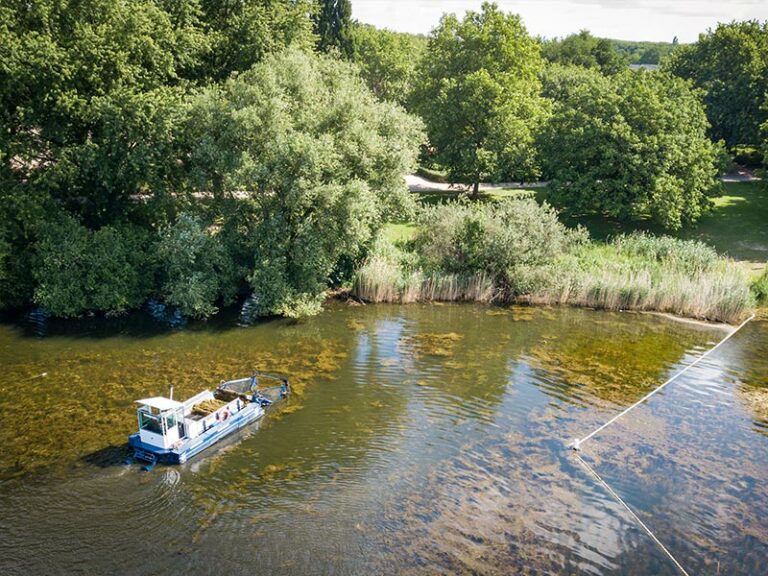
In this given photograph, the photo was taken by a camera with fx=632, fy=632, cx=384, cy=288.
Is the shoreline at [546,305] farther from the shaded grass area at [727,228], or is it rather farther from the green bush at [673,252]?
the shaded grass area at [727,228]

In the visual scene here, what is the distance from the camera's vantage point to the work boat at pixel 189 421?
71.7 feet

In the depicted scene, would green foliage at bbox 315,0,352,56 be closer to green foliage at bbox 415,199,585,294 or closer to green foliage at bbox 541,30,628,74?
green foliage at bbox 541,30,628,74

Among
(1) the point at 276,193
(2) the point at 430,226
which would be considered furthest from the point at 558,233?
(1) the point at 276,193

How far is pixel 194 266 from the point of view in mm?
34844

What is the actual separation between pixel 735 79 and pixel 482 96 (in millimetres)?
30814

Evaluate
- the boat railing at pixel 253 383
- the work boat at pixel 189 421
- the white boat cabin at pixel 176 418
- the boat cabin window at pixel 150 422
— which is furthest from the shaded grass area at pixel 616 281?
the boat cabin window at pixel 150 422

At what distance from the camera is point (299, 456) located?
22594mm

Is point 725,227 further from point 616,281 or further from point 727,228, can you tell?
point 616,281

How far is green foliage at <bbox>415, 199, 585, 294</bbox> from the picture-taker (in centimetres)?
3831

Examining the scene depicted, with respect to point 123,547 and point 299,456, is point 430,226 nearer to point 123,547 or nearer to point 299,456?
point 299,456

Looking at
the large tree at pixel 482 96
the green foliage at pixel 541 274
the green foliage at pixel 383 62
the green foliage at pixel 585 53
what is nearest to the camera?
the green foliage at pixel 541 274

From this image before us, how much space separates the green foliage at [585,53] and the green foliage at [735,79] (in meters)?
33.6

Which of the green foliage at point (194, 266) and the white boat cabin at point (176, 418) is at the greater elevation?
the green foliage at point (194, 266)

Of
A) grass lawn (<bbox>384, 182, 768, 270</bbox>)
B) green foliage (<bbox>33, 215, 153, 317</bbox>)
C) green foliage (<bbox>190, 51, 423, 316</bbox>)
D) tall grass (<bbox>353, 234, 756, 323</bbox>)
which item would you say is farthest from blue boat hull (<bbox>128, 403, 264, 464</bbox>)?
grass lawn (<bbox>384, 182, 768, 270</bbox>)
